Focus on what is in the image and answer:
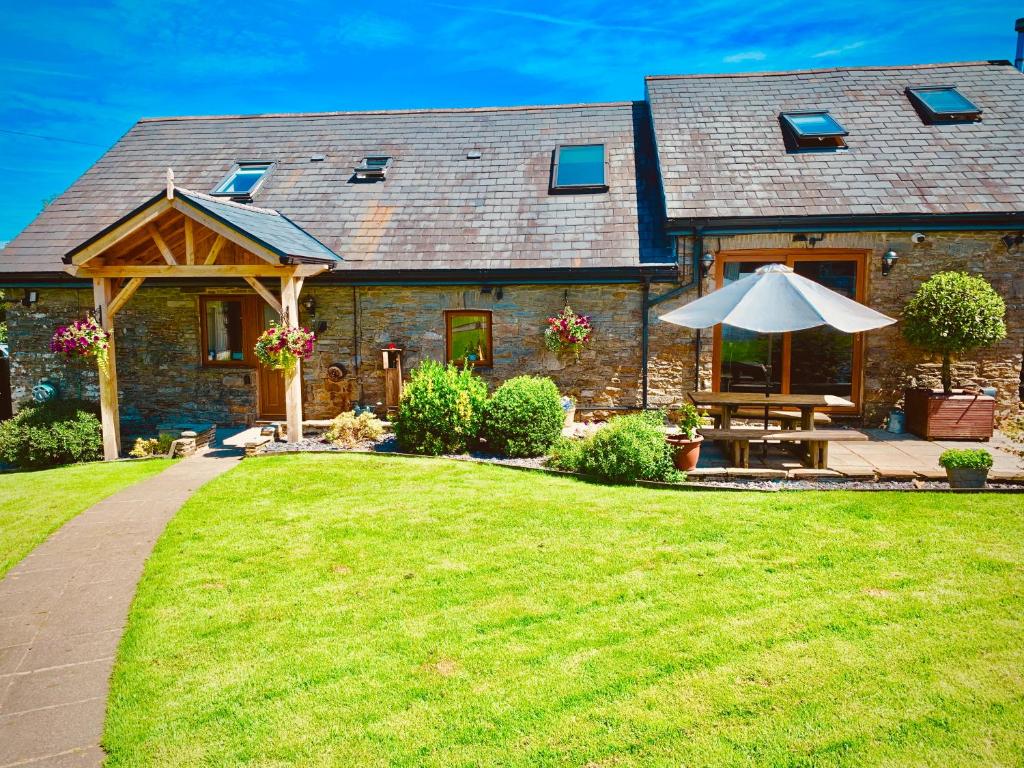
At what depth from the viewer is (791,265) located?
1121 centimetres

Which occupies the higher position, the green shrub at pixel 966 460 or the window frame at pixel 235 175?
the window frame at pixel 235 175

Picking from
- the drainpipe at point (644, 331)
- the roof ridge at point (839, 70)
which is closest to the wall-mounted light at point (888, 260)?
the drainpipe at point (644, 331)

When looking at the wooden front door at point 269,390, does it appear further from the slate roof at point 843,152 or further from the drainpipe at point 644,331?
the slate roof at point 843,152

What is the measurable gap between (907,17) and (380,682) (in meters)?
19.5

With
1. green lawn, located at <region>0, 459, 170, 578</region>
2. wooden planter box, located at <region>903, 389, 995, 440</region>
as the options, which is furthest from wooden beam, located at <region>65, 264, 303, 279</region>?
wooden planter box, located at <region>903, 389, 995, 440</region>

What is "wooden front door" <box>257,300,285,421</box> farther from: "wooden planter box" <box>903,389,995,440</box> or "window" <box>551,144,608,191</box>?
"wooden planter box" <box>903,389,995,440</box>

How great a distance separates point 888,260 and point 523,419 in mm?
6760

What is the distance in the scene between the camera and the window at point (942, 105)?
496 inches

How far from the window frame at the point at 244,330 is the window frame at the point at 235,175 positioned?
254cm

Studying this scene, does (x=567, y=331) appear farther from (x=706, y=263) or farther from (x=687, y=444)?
(x=687, y=444)

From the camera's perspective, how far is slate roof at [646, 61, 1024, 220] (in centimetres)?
1098

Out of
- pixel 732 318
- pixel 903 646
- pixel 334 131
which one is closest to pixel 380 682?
pixel 903 646

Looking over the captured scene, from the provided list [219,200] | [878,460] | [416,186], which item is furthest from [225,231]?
[878,460]

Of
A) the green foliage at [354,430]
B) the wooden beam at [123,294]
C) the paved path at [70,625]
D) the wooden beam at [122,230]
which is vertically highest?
the wooden beam at [122,230]
